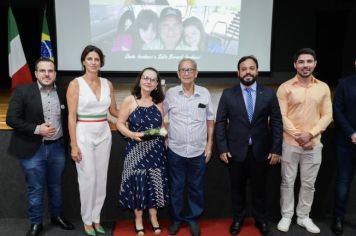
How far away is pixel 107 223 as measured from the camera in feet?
11.4

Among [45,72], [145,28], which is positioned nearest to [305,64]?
[45,72]

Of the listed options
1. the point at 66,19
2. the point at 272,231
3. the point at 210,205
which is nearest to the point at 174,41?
the point at 66,19

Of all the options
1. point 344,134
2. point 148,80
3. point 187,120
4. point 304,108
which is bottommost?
point 344,134

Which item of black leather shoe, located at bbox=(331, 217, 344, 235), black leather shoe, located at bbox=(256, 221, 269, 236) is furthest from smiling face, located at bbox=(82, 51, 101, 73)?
black leather shoe, located at bbox=(331, 217, 344, 235)

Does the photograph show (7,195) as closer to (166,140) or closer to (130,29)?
(166,140)

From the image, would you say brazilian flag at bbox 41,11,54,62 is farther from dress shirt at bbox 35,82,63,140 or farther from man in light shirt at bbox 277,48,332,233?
man in light shirt at bbox 277,48,332,233

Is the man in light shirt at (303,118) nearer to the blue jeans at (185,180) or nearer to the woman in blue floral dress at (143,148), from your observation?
the blue jeans at (185,180)

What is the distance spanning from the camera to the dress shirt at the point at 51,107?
292 cm

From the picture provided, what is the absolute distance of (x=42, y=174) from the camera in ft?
9.99

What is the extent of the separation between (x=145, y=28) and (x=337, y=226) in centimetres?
489

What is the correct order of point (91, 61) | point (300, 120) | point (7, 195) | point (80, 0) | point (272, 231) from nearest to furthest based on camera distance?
point (91, 61)
point (300, 120)
point (272, 231)
point (7, 195)
point (80, 0)

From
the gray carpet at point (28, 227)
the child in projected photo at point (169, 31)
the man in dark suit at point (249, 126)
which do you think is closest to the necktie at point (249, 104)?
the man in dark suit at point (249, 126)

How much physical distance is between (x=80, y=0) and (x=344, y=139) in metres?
5.34

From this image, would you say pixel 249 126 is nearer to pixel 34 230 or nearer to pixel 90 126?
pixel 90 126
